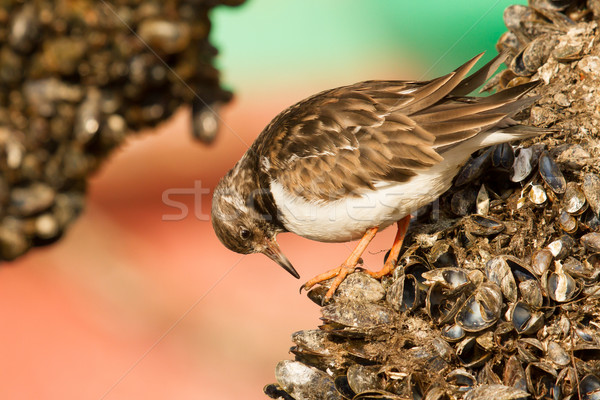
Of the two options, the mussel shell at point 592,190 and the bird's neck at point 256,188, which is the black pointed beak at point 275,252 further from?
the mussel shell at point 592,190

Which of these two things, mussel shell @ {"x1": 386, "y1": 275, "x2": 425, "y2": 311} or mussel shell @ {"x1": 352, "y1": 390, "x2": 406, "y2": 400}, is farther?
mussel shell @ {"x1": 386, "y1": 275, "x2": 425, "y2": 311}

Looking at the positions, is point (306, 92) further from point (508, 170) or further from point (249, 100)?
point (508, 170)

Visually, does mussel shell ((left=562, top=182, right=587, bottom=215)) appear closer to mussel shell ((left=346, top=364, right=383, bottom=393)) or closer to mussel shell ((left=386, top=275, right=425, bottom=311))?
mussel shell ((left=386, top=275, right=425, bottom=311))

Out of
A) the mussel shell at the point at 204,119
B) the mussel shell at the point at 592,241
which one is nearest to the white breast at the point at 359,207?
the mussel shell at the point at 592,241

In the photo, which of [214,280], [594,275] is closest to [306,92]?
[214,280]

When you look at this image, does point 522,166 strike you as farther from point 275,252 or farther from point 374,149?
point 275,252

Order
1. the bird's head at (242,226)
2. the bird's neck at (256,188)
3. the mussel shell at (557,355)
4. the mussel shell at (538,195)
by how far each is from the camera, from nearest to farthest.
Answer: the mussel shell at (557,355) → the mussel shell at (538,195) → the bird's neck at (256,188) → the bird's head at (242,226)

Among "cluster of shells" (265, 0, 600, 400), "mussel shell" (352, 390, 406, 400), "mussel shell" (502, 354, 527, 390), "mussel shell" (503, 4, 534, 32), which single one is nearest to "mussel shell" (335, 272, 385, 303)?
"cluster of shells" (265, 0, 600, 400)
